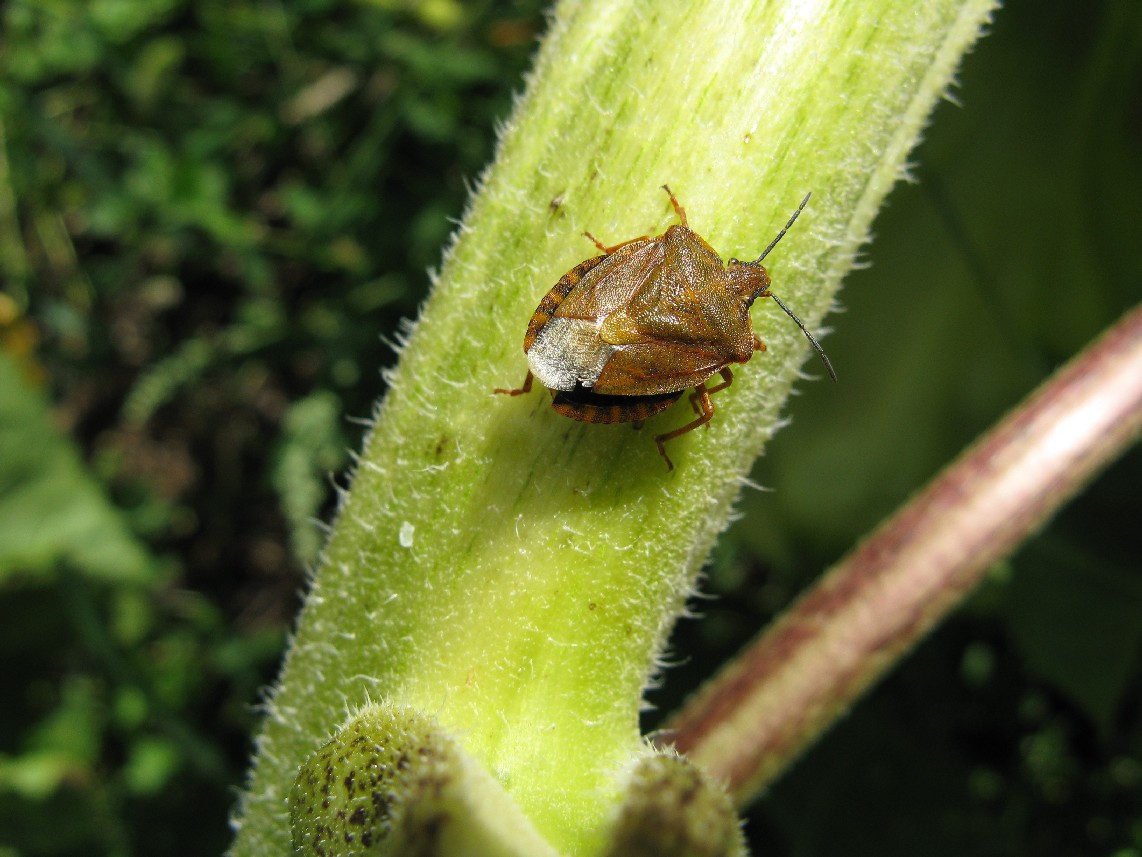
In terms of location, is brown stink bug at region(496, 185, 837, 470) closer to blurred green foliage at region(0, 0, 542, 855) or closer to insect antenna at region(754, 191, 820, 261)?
insect antenna at region(754, 191, 820, 261)

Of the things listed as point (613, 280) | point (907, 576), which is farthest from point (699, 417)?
point (907, 576)

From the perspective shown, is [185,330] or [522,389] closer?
[522,389]

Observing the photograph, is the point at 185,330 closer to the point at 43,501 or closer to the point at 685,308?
the point at 43,501

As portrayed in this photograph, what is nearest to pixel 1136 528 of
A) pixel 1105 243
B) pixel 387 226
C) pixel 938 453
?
pixel 938 453

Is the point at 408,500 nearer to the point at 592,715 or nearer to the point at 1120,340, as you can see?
the point at 592,715

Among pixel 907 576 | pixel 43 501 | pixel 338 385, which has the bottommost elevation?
pixel 43 501

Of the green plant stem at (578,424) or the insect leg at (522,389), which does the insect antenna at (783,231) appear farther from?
the insect leg at (522,389)

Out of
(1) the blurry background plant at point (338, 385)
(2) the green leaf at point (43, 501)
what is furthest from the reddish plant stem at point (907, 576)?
(2) the green leaf at point (43, 501)
